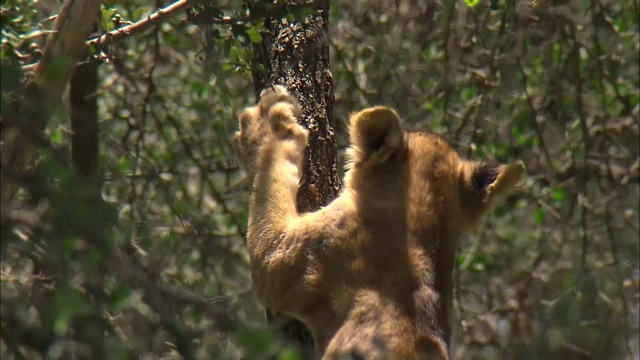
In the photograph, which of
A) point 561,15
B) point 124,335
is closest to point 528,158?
point 561,15

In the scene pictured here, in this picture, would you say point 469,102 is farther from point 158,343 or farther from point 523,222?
point 158,343

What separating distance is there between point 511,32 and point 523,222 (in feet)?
8.83

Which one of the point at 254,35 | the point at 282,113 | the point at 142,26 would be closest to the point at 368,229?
the point at 282,113

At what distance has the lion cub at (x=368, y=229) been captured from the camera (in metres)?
4.11

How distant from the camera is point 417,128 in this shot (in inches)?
250

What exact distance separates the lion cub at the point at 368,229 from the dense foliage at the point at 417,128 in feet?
0.95

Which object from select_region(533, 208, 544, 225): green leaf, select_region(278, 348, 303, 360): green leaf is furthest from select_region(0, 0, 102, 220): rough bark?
select_region(533, 208, 544, 225): green leaf

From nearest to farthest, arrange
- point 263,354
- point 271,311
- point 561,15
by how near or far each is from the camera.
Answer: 1. point 263,354
2. point 271,311
3. point 561,15

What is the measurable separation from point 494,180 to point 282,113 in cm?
103

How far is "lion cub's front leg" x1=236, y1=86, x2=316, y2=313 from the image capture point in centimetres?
429

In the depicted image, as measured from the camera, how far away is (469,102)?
25.9 feet

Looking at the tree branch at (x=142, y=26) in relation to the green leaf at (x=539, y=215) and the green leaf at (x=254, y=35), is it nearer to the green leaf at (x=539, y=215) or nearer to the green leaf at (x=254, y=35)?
the green leaf at (x=254, y=35)

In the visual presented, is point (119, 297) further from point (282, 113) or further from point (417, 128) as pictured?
point (417, 128)

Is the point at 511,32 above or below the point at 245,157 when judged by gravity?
above
